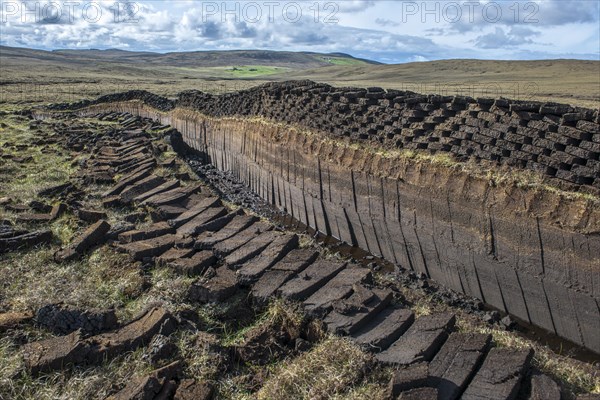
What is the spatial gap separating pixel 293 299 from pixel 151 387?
208 cm

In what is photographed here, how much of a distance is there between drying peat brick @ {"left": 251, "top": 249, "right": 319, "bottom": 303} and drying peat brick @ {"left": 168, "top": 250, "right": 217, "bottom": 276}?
998 mm

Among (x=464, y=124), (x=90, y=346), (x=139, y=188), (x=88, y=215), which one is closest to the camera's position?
(x=90, y=346)

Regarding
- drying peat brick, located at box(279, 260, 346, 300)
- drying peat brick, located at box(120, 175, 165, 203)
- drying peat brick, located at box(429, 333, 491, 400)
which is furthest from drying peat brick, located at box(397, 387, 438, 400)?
drying peat brick, located at box(120, 175, 165, 203)

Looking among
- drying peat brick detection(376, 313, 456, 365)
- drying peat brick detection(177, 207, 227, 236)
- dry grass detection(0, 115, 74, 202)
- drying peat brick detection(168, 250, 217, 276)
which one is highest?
dry grass detection(0, 115, 74, 202)

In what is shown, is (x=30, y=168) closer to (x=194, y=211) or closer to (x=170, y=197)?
(x=170, y=197)

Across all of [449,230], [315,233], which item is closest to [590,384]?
[449,230]

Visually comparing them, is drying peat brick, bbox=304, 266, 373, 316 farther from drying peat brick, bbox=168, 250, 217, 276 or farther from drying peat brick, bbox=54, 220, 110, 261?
drying peat brick, bbox=54, 220, 110, 261

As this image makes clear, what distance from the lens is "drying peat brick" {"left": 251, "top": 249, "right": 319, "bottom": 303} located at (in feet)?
20.4

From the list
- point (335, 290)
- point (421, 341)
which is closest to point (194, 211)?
point (335, 290)

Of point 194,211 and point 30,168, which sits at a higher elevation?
point 30,168

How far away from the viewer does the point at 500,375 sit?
4.47 m

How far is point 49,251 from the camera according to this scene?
7781 millimetres

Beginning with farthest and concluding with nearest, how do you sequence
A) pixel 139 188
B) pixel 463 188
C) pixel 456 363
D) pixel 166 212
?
pixel 139 188 → pixel 166 212 → pixel 463 188 → pixel 456 363

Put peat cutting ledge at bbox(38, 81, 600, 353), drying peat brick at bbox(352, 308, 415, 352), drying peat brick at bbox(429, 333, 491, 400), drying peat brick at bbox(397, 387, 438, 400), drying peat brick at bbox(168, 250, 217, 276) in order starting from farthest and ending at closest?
1. peat cutting ledge at bbox(38, 81, 600, 353)
2. drying peat brick at bbox(168, 250, 217, 276)
3. drying peat brick at bbox(352, 308, 415, 352)
4. drying peat brick at bbox(429, 333, 491, 400)
5. drying peat brick at bbox(397, 387, 438, 400)
